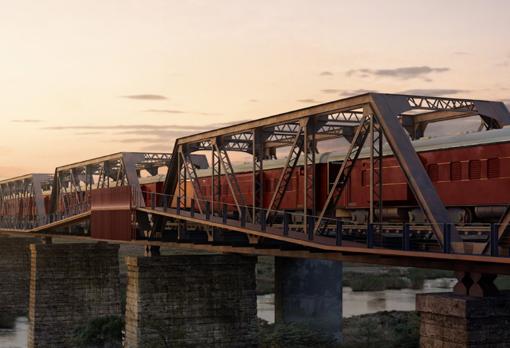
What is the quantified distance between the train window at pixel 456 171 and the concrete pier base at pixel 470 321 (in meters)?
7.65

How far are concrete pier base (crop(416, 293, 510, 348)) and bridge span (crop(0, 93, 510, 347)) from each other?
10 cm

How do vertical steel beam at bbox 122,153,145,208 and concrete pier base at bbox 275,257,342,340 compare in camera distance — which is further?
concrete pier base at bbox 275,257,342,340

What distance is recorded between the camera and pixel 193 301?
1531 inches

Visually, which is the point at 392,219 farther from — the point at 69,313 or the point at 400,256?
the point at 69,313

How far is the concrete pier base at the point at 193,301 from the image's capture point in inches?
1503

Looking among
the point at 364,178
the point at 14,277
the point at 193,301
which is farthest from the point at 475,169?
the point at 14,277

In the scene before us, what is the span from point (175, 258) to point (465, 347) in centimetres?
1975

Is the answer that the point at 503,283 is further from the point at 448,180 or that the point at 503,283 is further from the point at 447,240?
the point at 447,240

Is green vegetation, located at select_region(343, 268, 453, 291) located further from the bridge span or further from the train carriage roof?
the train carriage roof

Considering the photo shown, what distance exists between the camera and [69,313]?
187 feet

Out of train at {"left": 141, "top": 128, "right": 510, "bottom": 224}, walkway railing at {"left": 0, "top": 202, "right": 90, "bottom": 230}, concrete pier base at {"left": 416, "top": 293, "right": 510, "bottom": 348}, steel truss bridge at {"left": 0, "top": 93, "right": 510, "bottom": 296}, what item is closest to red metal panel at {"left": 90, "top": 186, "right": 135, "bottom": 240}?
steel truss bridge at {"left": 0, "top": 93, "right": 510, "bottom": 296}

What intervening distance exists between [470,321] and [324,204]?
517 inches

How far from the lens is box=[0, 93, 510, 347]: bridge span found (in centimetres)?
2312

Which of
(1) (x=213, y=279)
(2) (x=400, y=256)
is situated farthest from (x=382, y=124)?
(1) (x=213, y=279)
